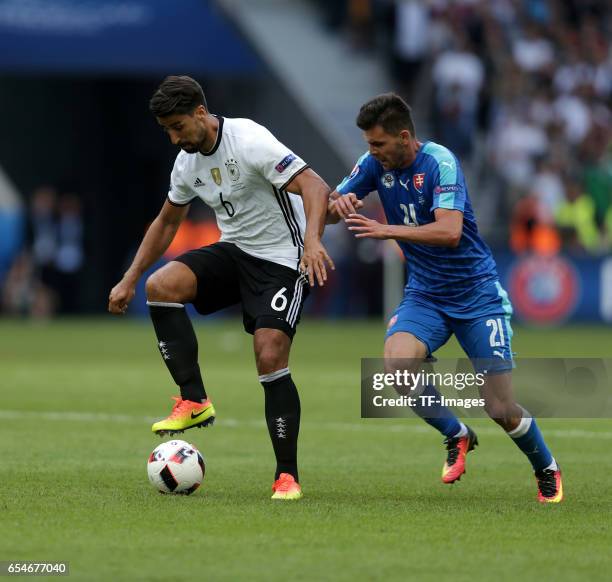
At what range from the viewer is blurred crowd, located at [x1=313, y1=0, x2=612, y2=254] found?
83.1ft

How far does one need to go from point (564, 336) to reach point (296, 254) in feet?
46.4

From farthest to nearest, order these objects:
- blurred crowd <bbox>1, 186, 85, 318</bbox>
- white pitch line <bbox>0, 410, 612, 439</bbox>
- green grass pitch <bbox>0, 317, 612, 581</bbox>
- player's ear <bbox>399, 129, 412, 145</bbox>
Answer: blurred crowd <bbox>1, 186, 85, 318</bbox> < white pitch line <bbox>0, 410, 612, 439</bbox> < player's ear <bbox>399, 129, 412, 145</bbox> < green grass pitch <bbox>0, 317, 612, 581</bbox>

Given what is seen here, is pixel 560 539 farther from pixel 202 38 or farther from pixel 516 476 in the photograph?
pixel 202 38

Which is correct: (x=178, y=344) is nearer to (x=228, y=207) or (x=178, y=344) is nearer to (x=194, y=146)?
(x=228, y=207)

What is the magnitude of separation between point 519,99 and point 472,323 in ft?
64.5

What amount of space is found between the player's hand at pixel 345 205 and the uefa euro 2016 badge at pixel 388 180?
8.3 inches

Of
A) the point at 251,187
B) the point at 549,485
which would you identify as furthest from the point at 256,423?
the point at 549,485

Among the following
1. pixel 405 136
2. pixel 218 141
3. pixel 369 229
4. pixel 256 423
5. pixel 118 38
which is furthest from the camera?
pixel 118 38

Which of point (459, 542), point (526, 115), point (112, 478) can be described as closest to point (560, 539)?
point (459, 542)

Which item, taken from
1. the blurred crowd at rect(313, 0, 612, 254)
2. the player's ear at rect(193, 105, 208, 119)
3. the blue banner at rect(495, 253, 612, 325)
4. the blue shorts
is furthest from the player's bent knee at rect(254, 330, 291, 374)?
the blurred crowd at rect(313, 0, 612, 254)

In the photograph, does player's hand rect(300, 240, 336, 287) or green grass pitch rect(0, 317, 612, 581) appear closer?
green grass pitch rect(0, 317, 612, 581)

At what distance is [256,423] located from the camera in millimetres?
12070

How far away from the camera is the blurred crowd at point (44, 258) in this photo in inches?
1134

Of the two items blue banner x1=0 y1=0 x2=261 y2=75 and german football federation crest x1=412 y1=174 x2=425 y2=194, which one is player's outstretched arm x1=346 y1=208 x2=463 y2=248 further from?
blue banner x1=0 y1=0 x2=261 y2=75
